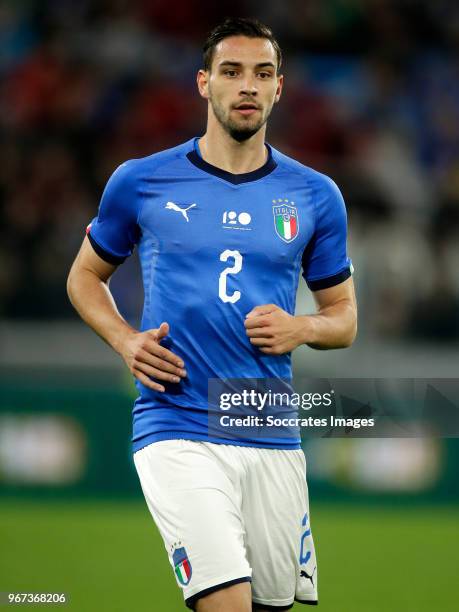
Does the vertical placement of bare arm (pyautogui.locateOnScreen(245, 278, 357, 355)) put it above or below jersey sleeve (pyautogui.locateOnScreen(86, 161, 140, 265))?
below

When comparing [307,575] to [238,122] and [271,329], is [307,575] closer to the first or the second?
[271,329]

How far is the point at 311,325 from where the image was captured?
4.26 metres

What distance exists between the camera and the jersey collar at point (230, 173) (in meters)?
4.39

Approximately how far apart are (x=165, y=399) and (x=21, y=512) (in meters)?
5.83

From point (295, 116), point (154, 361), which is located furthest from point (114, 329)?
point (295, 116)

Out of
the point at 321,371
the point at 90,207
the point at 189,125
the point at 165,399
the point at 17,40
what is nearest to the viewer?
the point at 165,399

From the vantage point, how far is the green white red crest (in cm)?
432

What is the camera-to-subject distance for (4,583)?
709cm

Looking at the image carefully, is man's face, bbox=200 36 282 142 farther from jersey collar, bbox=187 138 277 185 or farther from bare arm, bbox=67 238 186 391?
bare arm, bbox=67 238 186 391

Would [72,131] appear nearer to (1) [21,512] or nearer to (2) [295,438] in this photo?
(1) [21,512]

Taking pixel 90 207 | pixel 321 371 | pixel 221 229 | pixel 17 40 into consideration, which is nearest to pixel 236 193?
pixel 221 229
